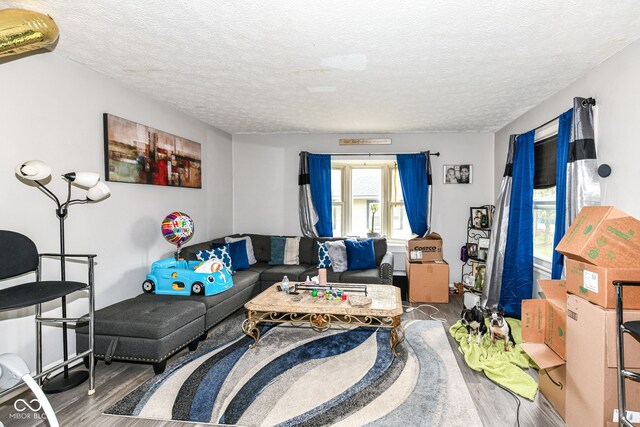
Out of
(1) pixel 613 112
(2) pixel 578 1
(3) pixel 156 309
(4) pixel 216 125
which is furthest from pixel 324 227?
(2) pixel 578 1

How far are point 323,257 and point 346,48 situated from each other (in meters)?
2.85

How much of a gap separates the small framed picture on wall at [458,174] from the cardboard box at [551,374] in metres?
3.11

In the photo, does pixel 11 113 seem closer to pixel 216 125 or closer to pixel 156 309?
pixel 156 309

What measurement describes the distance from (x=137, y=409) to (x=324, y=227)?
3.43 meters

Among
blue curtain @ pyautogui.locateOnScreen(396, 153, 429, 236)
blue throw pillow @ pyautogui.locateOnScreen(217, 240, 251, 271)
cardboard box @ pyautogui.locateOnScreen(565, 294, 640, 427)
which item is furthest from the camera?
blue curtain @ pyautogui.locateOnScreen(396, 153, 429, 236)

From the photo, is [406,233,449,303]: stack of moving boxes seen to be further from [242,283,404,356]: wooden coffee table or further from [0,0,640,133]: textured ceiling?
[0,0,640,133]: textured ceiling

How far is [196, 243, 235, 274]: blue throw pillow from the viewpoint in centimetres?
380

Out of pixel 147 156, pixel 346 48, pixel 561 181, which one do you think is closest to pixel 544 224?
pixel 561 181

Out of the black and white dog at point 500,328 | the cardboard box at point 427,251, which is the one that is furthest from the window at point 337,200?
the black and white dog at point 500,328

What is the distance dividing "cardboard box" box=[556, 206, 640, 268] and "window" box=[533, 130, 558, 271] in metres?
1.86

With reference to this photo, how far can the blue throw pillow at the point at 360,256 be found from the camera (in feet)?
14.2

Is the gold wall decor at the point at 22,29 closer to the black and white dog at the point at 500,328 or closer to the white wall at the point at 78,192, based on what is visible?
the white wall at the point at 78,192

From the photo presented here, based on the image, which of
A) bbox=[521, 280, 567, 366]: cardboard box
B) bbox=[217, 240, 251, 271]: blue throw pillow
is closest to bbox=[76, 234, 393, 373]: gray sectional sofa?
bbox=[217, 240, 251, 271]: blue throw pillow

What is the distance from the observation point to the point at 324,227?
5.14 meters
